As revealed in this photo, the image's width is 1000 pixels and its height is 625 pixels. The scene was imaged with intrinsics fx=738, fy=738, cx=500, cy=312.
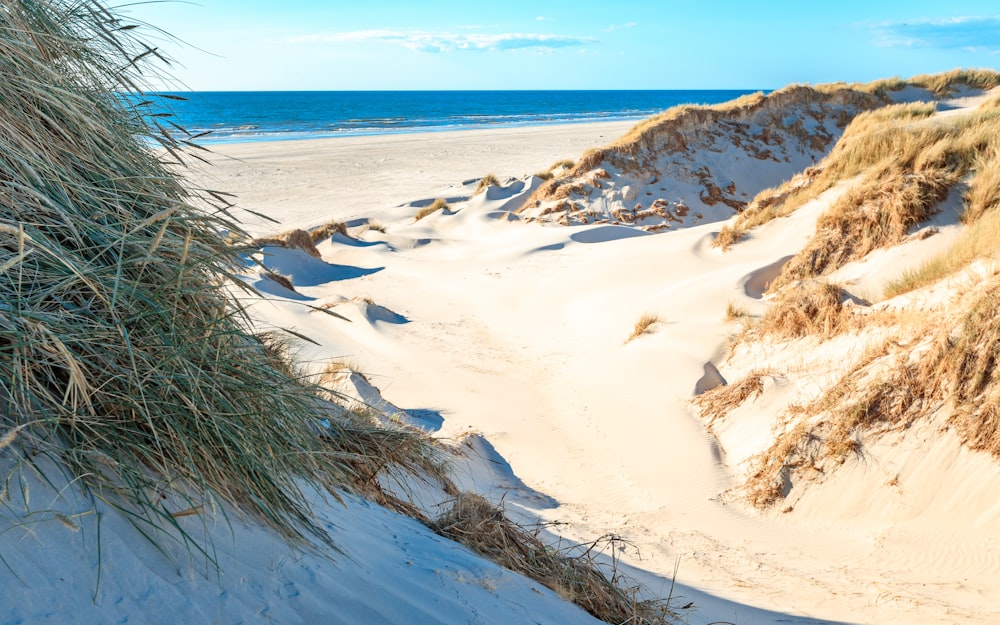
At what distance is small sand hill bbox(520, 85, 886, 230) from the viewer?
59.6 ft

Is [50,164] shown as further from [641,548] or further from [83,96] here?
[641,548]

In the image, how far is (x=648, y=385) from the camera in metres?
7.59

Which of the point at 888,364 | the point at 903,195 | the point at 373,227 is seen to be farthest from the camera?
the point at 373,227

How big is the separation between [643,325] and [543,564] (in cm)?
621

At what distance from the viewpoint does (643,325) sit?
29.1ft

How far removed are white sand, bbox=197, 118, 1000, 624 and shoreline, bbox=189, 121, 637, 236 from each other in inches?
181

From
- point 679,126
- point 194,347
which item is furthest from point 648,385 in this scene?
point 679,126

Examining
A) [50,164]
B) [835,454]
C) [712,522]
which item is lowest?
[712,522]

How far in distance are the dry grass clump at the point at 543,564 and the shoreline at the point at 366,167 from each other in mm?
11462

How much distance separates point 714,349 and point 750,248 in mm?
3469

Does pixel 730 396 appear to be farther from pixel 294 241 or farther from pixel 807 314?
pixel 294 241

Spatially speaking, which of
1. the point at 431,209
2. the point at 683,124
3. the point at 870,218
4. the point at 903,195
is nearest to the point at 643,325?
the point at 870,218

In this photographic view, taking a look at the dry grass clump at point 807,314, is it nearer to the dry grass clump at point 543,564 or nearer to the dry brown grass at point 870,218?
the dry brown grass at point 870,218

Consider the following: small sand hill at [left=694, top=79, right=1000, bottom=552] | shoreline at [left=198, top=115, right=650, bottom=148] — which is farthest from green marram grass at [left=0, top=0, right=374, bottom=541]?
shoreline at [left=198, top=115, right=650, bottom=148]
